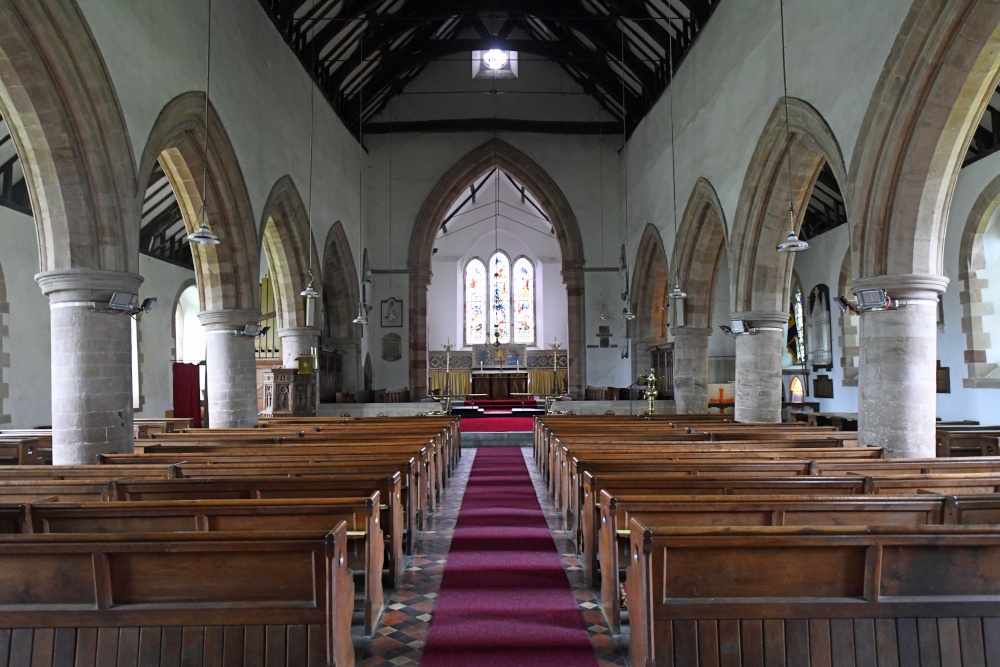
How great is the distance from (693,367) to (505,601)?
36.1ft

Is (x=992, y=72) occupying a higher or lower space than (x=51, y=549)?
higher

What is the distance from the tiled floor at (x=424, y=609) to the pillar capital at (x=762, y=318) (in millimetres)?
5947

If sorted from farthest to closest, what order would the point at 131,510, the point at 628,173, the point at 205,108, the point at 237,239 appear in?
the point at 628,173 → the point at 237,239 → the point at 205,108 → the point at 131,510

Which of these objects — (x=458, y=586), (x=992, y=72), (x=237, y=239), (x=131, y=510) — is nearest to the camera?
(x=131, y=510)

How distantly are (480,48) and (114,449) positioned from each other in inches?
503

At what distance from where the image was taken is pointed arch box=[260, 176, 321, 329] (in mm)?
13336

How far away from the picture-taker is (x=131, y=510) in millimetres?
3449

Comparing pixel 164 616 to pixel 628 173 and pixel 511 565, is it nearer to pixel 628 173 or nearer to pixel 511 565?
pixel 511 565

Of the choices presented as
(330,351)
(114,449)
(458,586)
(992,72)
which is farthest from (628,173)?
(458,586)

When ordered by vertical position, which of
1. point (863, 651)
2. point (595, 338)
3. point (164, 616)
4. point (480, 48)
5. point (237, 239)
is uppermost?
point (480, 48)

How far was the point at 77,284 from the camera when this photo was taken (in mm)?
7129

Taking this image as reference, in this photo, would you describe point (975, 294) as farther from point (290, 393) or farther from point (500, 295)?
point (500, 295)

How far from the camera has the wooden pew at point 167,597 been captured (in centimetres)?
252

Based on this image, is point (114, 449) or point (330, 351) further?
point (330, 351)
